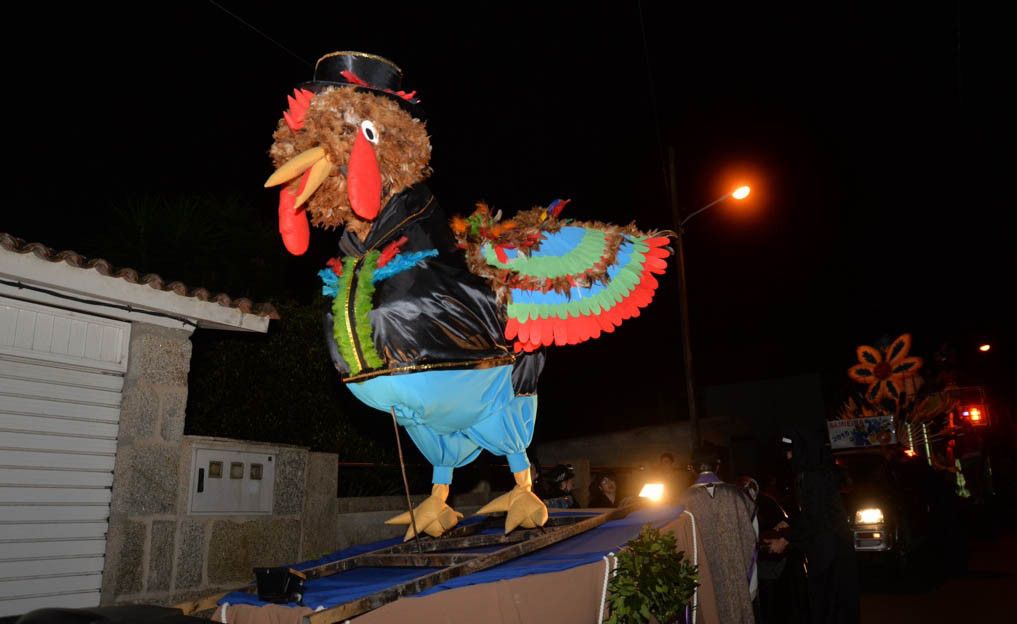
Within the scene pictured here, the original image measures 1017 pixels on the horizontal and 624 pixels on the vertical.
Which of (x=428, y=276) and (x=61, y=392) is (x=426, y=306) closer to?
(x=428, y=276)

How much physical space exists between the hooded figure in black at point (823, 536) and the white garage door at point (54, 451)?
5380 millimetres

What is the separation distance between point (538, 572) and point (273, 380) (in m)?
5.31

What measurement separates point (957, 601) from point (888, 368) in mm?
9701

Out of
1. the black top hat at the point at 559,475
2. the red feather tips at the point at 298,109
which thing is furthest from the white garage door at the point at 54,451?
the black top hat at the point at 559,475

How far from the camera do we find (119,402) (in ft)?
18.7

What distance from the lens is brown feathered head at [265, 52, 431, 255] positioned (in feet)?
10.2

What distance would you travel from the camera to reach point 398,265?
126 inches

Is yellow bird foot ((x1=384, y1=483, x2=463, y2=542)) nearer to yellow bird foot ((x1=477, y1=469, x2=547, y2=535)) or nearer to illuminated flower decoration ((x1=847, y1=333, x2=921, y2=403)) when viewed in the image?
yellow bird foot ((x1=477, y1=469, x2=547, y2=535))

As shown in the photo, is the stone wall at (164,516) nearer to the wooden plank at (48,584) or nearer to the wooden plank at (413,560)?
the wooden plank at (48,584)

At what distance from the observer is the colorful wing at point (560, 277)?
3354mm

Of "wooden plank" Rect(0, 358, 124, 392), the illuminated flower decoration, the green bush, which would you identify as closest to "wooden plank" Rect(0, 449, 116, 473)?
"wooden plank" Rect(0, 358, 124, 392)

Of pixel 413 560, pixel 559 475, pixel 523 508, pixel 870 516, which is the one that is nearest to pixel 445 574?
pixel 413 560

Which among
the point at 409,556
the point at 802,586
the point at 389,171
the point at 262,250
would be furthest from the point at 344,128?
the point at 262,250

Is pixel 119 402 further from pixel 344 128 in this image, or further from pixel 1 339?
pixel 344 128
